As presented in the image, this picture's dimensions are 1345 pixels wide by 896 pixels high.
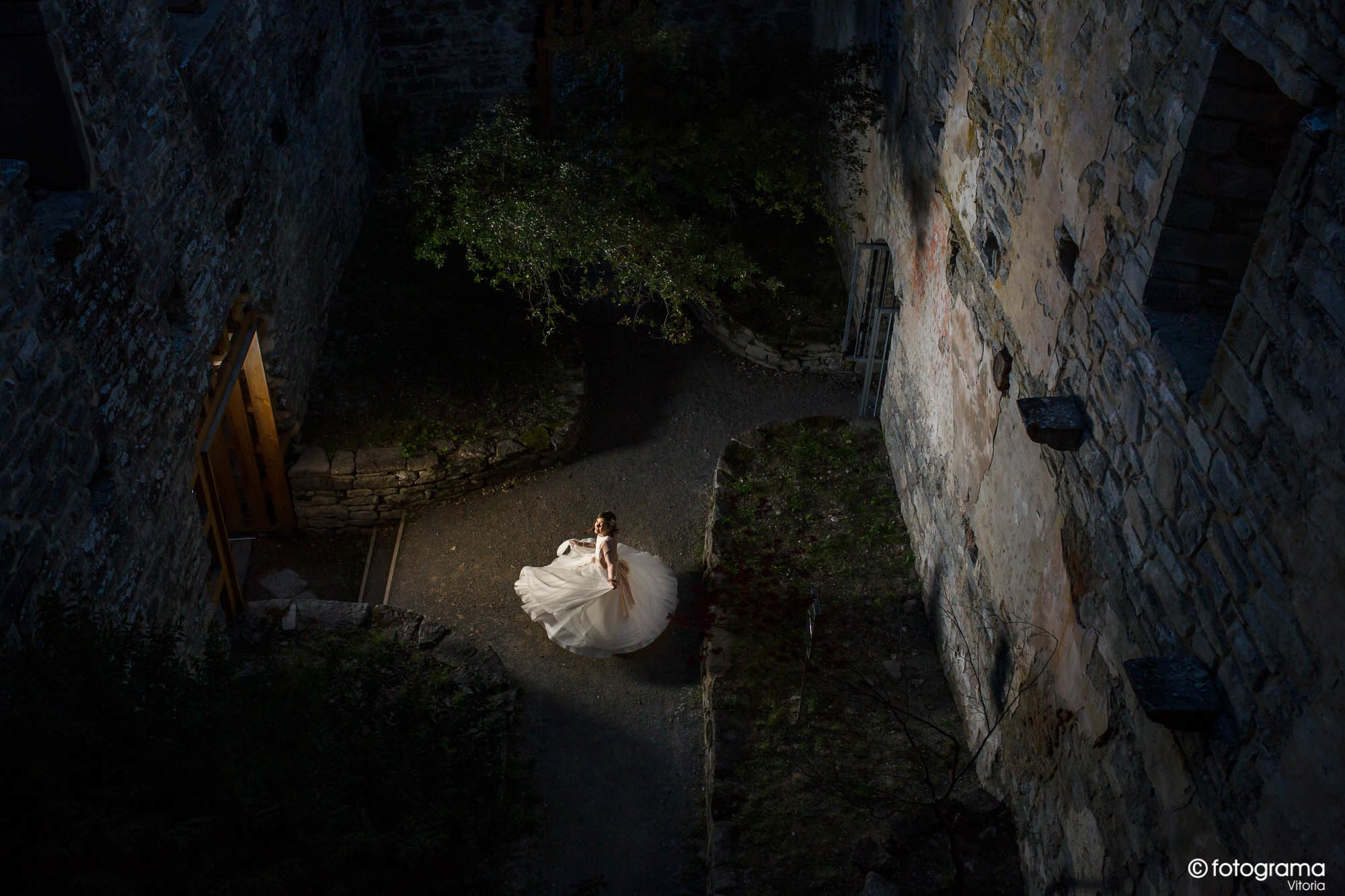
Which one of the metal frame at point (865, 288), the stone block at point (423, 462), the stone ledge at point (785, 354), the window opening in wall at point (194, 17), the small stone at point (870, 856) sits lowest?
the stone block at point (423, 462)

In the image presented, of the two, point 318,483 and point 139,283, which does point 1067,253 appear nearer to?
point 139,283

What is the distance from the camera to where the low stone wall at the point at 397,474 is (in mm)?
8547

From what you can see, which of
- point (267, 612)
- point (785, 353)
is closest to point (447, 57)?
point (785, 353)

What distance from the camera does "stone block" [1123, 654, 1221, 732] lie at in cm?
359

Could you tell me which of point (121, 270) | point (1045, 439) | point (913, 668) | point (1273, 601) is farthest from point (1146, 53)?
point (121, 270)

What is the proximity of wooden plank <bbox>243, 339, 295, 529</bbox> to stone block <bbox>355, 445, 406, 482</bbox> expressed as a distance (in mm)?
534

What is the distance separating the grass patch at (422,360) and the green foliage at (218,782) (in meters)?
4.69

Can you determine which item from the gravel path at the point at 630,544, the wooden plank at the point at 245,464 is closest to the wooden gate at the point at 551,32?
the gravel path at the point at 630,544

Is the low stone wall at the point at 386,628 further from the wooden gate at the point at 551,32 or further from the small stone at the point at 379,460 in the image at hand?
the wooden gate at the point at 551,32

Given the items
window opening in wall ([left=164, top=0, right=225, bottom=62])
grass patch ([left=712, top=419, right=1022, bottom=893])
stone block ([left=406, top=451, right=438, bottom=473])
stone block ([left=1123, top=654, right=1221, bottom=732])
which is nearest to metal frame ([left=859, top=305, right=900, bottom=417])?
grass patch ([left=712, top=419, right=1022, bottom=893])

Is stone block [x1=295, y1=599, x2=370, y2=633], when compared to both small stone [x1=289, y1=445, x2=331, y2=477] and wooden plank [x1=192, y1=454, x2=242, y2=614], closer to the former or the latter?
wooden plank [x1=192, y1=454, x2=242, y2=614]

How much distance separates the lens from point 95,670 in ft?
12.3

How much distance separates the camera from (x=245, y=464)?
27.2ft

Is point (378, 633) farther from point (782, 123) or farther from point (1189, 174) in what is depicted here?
point (1189, 174)
